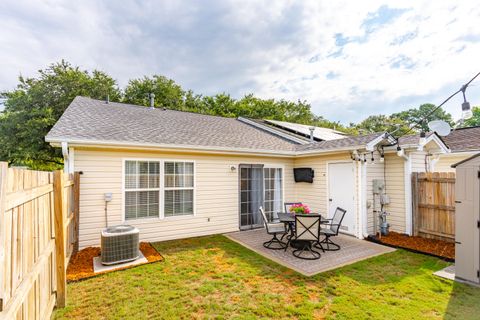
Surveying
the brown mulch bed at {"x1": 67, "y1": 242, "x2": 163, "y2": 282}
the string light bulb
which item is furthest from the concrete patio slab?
the string light bulb

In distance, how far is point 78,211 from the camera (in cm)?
561

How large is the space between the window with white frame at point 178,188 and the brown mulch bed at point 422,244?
5.56m

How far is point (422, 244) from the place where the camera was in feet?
20.6

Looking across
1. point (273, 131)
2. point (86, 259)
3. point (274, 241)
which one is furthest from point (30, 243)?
point (273, 131)

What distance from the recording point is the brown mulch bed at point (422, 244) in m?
5.63

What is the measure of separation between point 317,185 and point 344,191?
3.40 feet

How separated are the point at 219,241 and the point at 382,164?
5.65 metres

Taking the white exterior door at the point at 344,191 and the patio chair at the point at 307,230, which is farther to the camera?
the white exterior door at the point at 344,191

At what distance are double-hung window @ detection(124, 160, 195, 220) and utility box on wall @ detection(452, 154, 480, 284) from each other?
20.3 feet

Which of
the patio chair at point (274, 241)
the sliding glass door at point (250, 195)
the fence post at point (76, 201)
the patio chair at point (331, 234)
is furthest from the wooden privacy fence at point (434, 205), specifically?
the fence post at point (76, 201)

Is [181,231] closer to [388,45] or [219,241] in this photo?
[219,241]

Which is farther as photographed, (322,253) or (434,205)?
(434,205)

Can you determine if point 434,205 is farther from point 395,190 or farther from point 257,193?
point 257,193

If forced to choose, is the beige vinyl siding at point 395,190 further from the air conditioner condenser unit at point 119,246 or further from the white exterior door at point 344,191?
the air conditioner condenser unit at point 119,246
